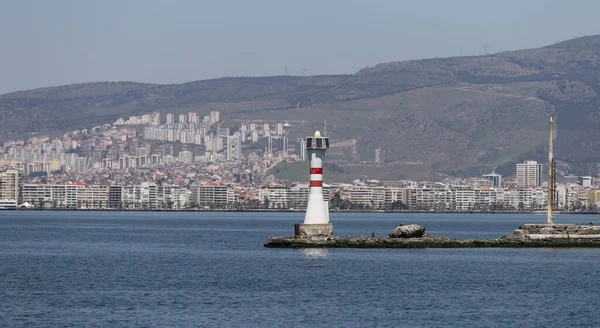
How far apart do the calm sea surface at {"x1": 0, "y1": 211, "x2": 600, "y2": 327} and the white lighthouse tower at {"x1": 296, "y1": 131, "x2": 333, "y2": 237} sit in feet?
4.76

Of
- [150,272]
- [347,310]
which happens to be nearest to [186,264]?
[150,272]

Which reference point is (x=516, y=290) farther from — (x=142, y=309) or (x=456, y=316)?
(x=142, y=309)

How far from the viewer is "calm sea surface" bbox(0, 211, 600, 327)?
34125 millimetres

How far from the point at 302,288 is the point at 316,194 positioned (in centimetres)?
1546

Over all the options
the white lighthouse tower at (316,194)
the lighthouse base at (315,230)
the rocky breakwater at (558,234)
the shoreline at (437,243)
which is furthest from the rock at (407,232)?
the white lighthouse tower at (316,194)

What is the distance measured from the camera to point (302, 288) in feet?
136

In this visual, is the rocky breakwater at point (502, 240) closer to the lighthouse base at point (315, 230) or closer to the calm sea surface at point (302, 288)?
the lighthouse base at point (315, 230)

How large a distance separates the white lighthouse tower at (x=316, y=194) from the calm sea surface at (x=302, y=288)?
145 cm

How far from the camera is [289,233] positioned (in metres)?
93.0

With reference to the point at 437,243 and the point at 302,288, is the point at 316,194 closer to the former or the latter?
the point at 437,243

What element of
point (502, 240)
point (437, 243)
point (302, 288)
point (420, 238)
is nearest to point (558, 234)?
point (502, 240)

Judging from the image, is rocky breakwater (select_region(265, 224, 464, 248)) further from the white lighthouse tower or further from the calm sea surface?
the calm sea surface

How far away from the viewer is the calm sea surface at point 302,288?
34125mm

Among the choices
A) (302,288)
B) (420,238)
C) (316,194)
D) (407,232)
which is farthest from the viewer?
(407,232)
